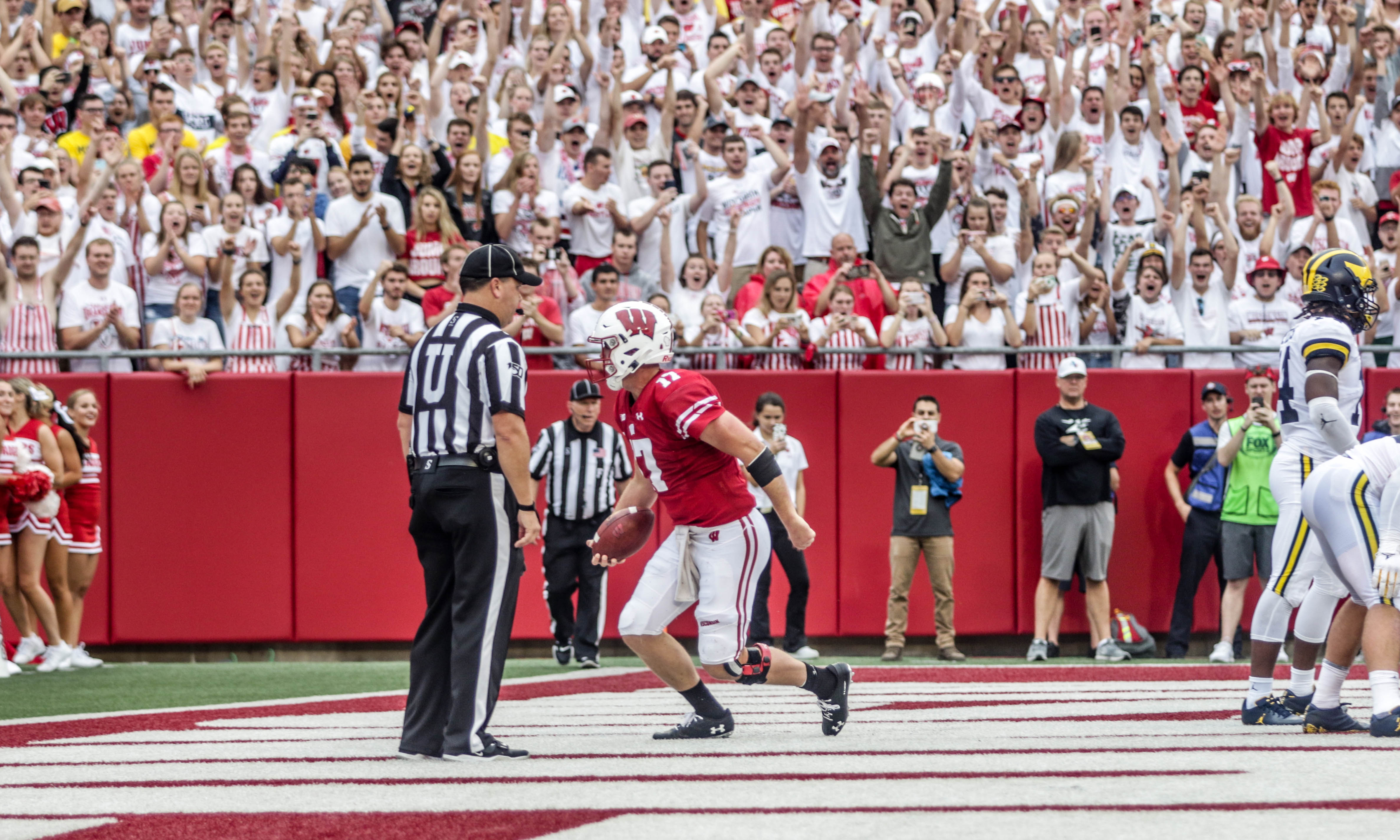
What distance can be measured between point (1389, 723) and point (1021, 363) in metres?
7.15

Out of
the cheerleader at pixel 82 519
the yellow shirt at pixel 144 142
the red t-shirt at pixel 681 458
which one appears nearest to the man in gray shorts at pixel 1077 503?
the red t-shirt at pixel 681 458

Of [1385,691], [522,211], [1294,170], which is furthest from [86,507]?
[1294,170]

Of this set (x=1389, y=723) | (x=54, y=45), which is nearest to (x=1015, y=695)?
(x=1389, y=723)

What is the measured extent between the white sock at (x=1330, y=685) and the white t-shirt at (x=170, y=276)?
9.61 meters

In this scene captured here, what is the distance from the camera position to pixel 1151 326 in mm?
13227

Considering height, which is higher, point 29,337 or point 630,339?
point 29,337

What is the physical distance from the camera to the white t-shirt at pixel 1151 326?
13.2 meters

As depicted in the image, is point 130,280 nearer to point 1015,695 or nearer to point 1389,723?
point 1015,695

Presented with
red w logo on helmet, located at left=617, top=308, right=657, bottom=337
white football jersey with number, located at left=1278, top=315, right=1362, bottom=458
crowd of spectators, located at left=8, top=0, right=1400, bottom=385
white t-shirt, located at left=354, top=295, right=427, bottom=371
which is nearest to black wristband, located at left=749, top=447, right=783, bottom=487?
red w logo on helmet, located at left=617, top=308, right=657, bottom=337

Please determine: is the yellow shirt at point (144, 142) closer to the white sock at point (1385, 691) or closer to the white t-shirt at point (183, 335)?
the white t-shirt at point (183, 335)

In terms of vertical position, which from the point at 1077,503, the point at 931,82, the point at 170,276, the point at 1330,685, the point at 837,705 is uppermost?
the point at 931,82

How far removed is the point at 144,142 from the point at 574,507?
20.2ft

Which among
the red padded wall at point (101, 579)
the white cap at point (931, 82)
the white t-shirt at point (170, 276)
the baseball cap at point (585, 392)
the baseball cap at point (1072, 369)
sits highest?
the white cap at point (931, 82)

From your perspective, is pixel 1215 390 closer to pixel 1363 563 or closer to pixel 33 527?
pixel 1363 563
